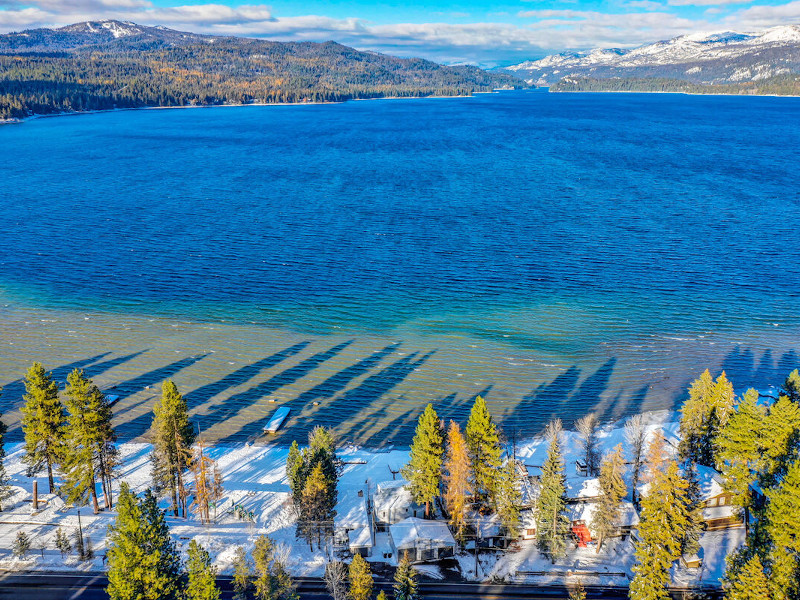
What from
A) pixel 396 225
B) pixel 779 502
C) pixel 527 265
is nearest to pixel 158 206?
pixel 396 225

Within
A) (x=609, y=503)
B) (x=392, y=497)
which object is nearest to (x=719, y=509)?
(x=609, y=503)

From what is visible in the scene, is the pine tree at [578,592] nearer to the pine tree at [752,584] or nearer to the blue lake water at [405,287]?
the pine tree at [752,584]

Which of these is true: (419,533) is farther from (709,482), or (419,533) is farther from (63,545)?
(63,545)

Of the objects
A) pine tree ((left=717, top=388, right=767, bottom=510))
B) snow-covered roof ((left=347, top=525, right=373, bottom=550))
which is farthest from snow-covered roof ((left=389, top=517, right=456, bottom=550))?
pine tree ((left=717, top=388, right=767, bottom=510))

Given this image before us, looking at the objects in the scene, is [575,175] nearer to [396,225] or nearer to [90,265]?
[396,225]

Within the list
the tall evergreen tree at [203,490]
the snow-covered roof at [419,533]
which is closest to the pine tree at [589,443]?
the snow-covered roof at [419,533]
